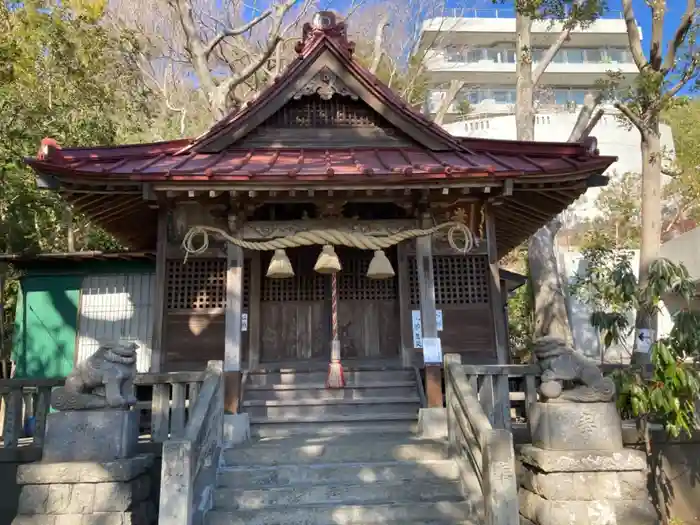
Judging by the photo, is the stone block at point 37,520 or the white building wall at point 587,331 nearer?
the stone block at point 37,520

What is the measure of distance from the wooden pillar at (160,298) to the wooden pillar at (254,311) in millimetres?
1421

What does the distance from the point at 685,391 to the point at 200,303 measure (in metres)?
7.09

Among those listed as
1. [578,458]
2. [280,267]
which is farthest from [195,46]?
[578,458]

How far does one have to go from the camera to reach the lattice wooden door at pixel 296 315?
32.4 ft

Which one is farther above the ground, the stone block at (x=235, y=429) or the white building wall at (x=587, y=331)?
the white building wall at (x=587, y=331)

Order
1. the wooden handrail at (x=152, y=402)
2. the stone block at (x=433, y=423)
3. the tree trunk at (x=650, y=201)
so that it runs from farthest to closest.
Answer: the tree trunk at (x=650, y=201) → the stone block at (x=433, y=423) → the wooden handrail at (x=152, y=402)

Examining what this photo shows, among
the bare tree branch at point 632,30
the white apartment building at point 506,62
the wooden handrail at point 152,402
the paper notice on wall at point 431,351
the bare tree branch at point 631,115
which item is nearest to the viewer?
the wooden handrail at point 152,402

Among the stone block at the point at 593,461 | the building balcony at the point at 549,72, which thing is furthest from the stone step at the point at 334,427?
the building balcony at the point at 549,72

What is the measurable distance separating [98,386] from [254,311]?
365 centimetres

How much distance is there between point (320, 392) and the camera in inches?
332

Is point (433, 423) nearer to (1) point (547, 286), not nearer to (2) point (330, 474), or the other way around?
(2) point (330, 474)

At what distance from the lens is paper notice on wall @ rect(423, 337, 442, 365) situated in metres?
8.05

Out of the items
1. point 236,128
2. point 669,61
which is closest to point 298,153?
point 236,128

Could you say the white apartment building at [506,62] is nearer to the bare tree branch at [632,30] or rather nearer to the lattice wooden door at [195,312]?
the bare tree branch at [632,30]
